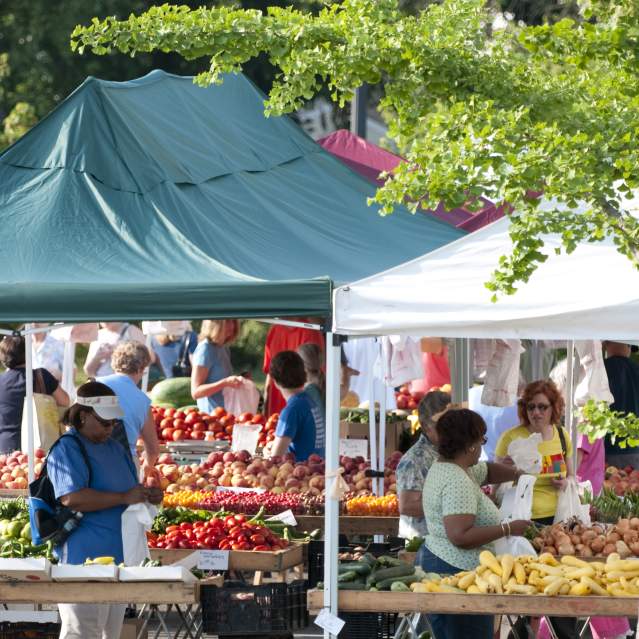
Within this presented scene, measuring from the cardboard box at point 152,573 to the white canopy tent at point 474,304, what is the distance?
745 mm

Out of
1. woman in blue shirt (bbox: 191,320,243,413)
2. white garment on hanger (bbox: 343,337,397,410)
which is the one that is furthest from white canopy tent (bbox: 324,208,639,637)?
white garment on hanger (bbox: 343,337,397,410)

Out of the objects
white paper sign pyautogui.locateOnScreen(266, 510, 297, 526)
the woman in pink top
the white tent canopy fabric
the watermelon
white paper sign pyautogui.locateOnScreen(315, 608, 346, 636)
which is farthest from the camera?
the watermelon

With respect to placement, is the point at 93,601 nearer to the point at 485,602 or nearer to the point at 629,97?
the point at 485,602

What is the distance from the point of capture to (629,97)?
5.57 meters

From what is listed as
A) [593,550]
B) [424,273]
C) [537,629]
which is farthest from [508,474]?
[424,273]

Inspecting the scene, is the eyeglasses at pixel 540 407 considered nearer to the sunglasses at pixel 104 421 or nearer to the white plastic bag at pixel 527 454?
the white plastic bag at pixel 527 454

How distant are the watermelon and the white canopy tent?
956cm

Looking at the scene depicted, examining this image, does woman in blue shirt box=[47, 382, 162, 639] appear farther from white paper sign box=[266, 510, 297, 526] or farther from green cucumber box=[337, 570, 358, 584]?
white paper sign box=[266, 510, 297, 526]

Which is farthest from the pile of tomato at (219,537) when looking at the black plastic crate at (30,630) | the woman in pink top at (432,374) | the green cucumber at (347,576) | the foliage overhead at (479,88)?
A: the woman in pink top at (432,374)

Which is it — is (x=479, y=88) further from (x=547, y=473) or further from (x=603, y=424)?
(x=547, y=473)

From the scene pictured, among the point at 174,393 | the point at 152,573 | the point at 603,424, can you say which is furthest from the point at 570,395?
the point at 174,393

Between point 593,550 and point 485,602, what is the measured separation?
143cm

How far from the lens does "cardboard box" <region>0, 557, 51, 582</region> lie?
22.5 feet

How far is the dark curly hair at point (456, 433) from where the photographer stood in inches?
279
